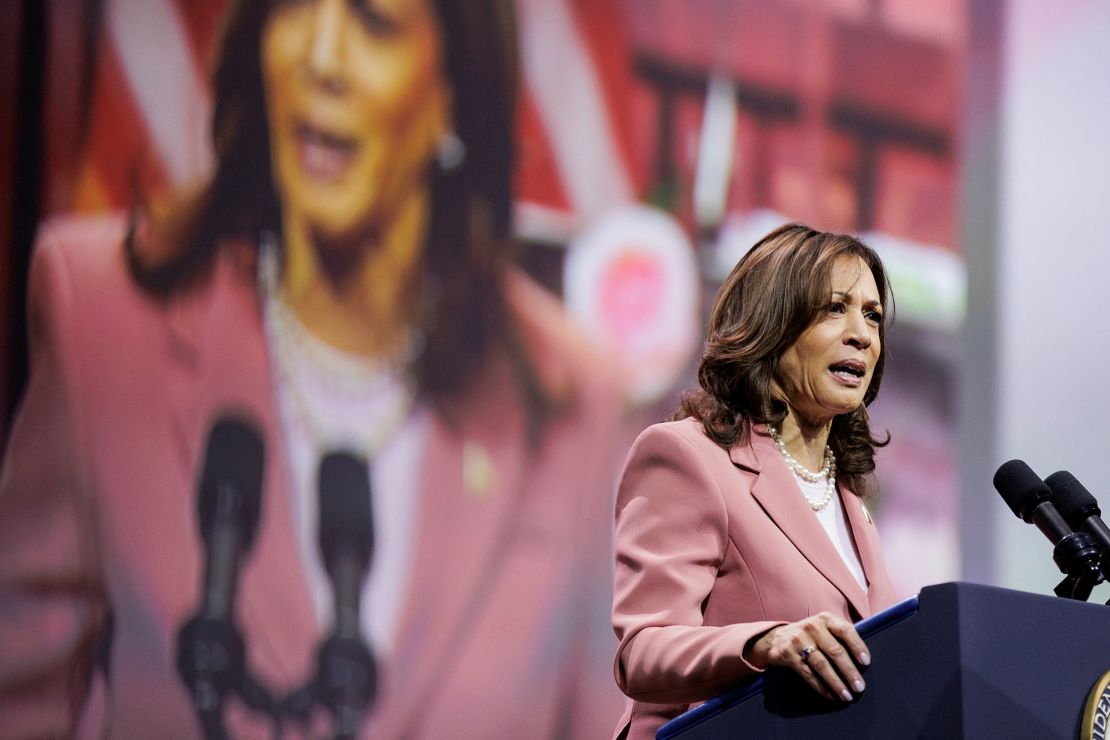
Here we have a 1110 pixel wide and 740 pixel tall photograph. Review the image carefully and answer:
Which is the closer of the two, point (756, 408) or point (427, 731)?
point (756, 408)

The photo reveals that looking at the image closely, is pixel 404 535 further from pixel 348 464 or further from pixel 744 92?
pixel 744 92

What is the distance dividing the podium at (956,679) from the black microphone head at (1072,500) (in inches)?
12.2

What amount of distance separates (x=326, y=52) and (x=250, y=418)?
1157 millimetres

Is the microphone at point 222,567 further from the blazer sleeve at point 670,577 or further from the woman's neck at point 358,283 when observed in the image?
the blazer sleeve at point 670,577

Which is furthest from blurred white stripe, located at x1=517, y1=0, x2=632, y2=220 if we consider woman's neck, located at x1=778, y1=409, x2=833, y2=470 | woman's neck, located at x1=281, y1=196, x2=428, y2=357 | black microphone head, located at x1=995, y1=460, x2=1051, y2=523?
black microphone head, located at x1=995, y1=460, x2=1051, y2=523

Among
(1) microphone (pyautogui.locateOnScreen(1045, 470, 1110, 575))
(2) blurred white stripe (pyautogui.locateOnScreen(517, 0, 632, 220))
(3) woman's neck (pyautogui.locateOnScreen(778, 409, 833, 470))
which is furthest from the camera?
(2) blurred white stripe (pyautogui.locateOnScreen(517, 0, 632, 220))

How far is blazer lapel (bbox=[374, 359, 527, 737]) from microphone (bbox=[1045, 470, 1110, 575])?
2267 millimetres

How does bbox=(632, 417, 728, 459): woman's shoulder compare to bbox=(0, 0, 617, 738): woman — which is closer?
bbox=(632, 417, 728, 459): woman's shoulder

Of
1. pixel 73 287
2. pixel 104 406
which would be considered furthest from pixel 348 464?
pixel 73 287

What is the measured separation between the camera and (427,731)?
Answer: 3.72m

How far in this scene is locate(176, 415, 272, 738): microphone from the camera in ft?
12.0

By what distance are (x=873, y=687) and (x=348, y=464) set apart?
2634 millimetres

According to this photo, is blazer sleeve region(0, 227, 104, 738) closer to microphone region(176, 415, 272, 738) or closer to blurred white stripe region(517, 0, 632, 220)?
microphone region(176, 415, 272, 738)

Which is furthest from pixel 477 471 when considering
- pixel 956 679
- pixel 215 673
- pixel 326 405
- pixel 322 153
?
pixel 956 679
